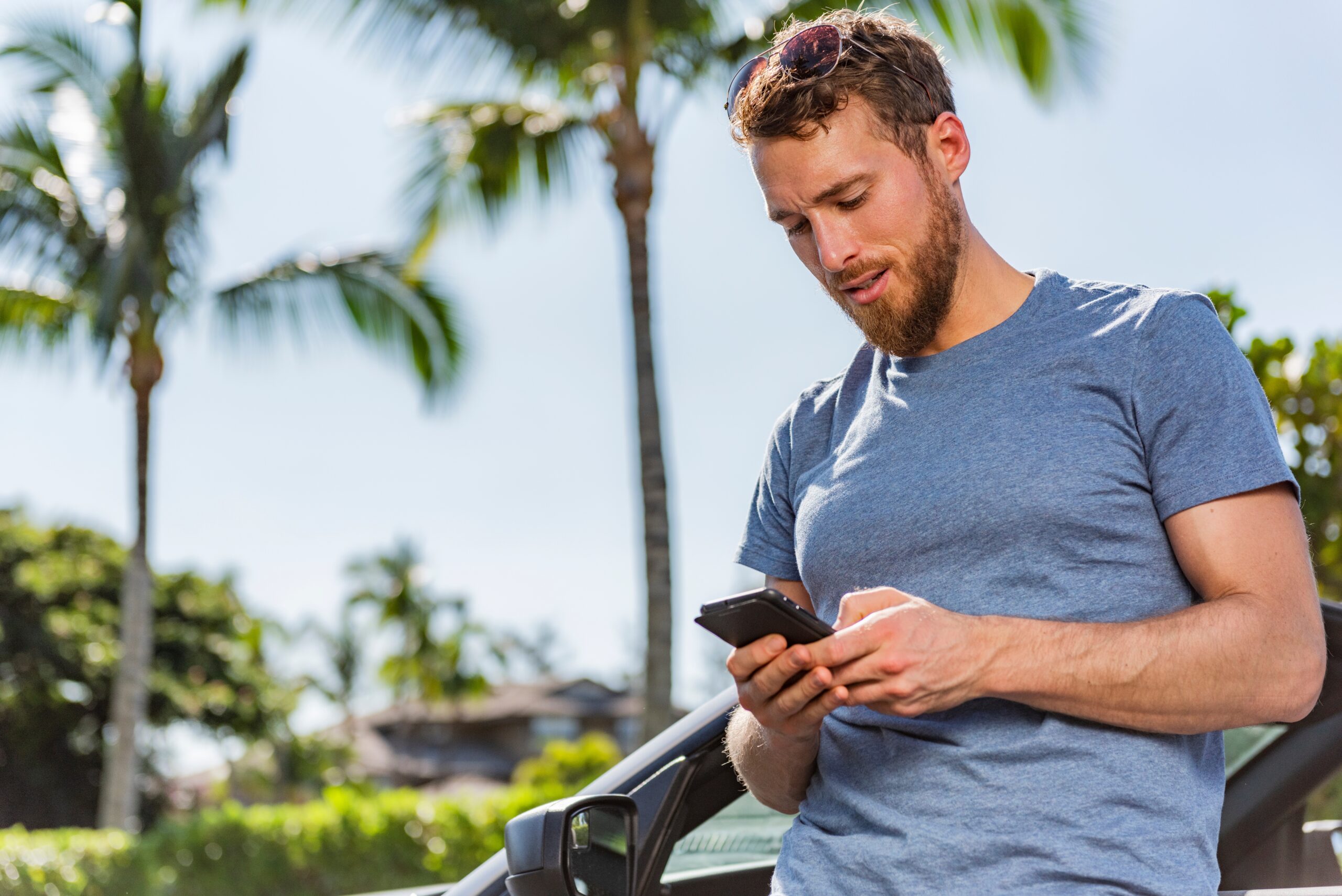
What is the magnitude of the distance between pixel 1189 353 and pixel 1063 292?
9.2 inches

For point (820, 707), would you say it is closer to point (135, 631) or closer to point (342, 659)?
point (135, 631)

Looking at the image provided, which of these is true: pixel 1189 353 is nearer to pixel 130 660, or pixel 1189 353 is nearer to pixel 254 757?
pixel 130 660

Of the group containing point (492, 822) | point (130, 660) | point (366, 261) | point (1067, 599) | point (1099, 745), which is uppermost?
point (366, 261)

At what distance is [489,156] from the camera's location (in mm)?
10875

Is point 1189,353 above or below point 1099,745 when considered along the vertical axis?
above

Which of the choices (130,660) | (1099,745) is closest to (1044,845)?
(1099,745)

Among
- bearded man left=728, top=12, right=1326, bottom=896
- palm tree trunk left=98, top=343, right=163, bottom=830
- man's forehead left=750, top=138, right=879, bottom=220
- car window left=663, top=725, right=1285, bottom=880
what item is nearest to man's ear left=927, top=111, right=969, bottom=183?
bearded man left=728, top=12, right=1326, bottom=896

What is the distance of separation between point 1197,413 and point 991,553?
275mm

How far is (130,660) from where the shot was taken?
12.7 m

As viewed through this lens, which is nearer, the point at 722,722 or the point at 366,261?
the point at 722,722

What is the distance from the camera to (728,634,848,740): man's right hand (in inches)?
53.0

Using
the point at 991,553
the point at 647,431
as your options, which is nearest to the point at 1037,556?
the point at 991,553

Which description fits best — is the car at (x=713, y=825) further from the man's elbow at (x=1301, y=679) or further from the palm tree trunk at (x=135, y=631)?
the palm tree trunk at (x=135, y=631)

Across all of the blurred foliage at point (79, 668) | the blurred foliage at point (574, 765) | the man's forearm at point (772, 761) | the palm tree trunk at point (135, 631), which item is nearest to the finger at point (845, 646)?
the man's forearm at point (772, 761)
